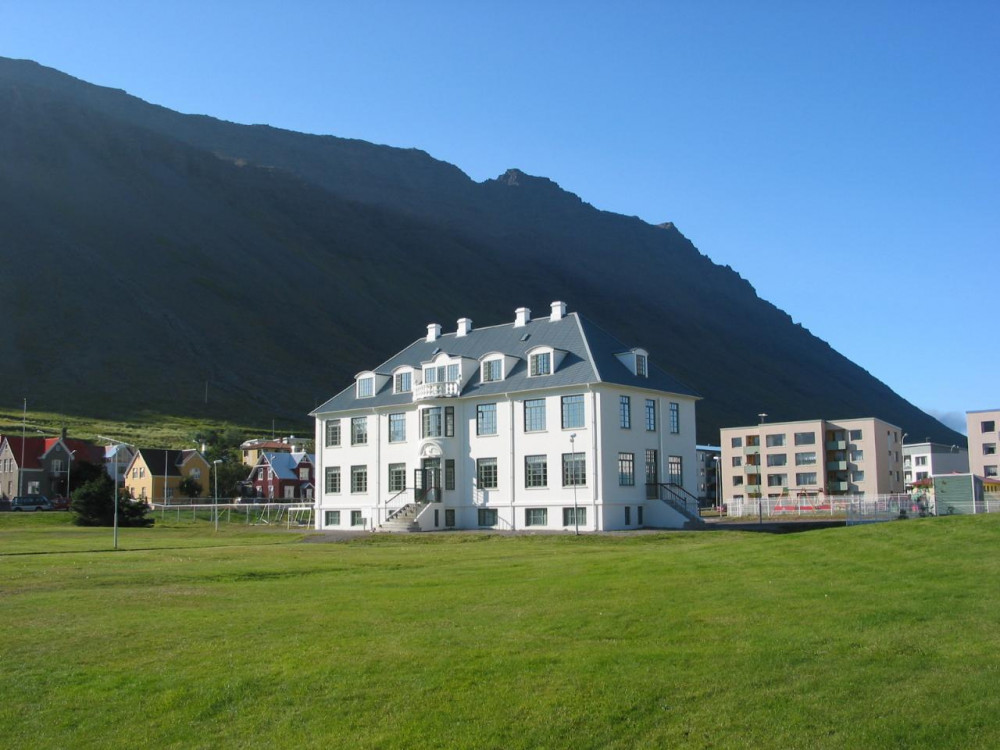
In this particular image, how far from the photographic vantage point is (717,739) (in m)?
10.0

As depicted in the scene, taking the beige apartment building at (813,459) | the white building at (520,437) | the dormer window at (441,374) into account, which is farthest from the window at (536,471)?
the beige apartment building at (813,459)

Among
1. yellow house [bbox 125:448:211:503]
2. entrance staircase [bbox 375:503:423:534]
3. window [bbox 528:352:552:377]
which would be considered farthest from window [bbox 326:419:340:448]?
yellow house [bbox 125:448:211:503]

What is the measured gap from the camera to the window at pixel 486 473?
176ft

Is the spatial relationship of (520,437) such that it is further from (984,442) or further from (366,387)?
(984,442)

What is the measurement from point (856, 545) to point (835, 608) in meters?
6.48

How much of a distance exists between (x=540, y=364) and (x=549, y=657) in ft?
131

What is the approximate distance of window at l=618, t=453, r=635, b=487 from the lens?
49747 millimetres

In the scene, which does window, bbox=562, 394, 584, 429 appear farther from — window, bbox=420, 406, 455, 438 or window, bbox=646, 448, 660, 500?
window, bbox=420, 406, 455, 438

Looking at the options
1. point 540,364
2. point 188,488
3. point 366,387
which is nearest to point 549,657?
point 540,364

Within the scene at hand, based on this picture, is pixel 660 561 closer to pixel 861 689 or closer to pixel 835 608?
pixel 835 608

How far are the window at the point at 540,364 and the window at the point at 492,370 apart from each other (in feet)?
7.92

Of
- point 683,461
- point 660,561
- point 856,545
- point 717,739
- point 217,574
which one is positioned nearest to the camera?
point 717,739

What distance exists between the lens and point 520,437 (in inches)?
2057

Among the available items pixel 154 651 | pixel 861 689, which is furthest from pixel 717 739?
pixel 154 651
